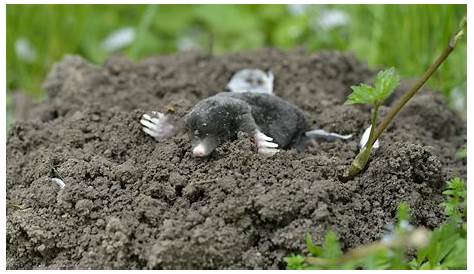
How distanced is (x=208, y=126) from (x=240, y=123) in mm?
113

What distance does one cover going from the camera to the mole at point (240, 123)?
86.7 inches

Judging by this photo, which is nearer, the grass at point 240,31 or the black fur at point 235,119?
the black fur at point 235,119

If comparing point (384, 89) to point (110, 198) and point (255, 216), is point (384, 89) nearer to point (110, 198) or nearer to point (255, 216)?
point (255, 216)

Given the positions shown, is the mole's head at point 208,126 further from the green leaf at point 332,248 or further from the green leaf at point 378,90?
the green leaf at point 332,248

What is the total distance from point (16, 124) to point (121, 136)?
0.54 meters

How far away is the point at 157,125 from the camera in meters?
2.40

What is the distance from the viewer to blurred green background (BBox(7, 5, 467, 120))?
381cm

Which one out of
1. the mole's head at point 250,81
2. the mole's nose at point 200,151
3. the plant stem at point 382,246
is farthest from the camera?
the mole's head at point 250,81

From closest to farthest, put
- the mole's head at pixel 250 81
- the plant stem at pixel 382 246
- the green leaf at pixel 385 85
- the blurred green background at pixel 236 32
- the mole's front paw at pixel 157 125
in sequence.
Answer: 1. the plant stem at pixel 382 246
2. the green leaf at pixel 385 85
3. the mole's front paw at pixel 157 125
4. the mole's head at pixel 250 81
5. the blurred green background at pixel 236 32

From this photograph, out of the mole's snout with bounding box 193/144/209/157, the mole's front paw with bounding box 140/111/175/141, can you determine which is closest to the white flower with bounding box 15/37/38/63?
the mole's front paw with bounding box 140/111/175/141

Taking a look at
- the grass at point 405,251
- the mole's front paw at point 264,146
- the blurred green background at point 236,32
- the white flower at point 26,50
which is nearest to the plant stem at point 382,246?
the grass at point 405,251

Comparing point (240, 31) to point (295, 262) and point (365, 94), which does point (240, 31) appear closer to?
point (365, 94)

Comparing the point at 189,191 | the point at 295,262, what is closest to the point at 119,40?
the point at 189,191

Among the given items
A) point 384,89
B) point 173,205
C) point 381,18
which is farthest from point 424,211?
point 381,18
